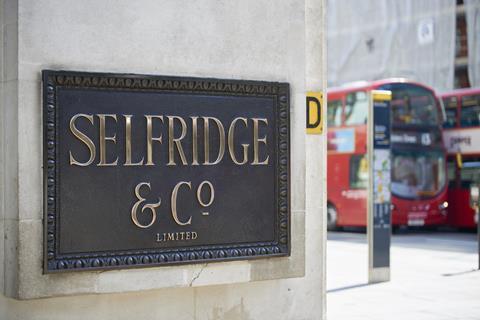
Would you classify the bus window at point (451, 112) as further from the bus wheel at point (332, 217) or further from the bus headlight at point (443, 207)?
the bus wheel at point (332, 217)

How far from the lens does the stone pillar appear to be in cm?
631

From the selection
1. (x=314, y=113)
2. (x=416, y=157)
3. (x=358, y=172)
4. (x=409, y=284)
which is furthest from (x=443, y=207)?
(x=314, y=113)

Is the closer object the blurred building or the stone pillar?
the stone pillar

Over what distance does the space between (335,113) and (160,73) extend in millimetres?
17605

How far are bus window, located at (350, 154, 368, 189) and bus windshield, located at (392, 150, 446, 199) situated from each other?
0.97m

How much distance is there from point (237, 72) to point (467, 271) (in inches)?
318

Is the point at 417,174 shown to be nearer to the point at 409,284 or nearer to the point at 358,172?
the point at 358,172

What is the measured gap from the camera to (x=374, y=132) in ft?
42.5

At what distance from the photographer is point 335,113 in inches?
952

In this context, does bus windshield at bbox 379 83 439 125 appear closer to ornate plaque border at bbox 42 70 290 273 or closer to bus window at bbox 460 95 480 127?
bus window at bbox 460 95 480 127

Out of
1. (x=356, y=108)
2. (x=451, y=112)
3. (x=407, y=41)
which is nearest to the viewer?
(x=356, y=108)

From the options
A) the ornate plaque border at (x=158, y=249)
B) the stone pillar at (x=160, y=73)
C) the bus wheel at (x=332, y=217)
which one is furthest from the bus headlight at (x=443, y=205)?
the ornate plaque border at (x=158, y=249)

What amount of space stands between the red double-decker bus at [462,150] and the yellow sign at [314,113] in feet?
55.3

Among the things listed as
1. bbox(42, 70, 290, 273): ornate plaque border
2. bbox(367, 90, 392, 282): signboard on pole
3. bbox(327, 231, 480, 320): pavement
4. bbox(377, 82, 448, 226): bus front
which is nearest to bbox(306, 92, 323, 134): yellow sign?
bbox(42, 70, 290, 273): ornate plaque border
